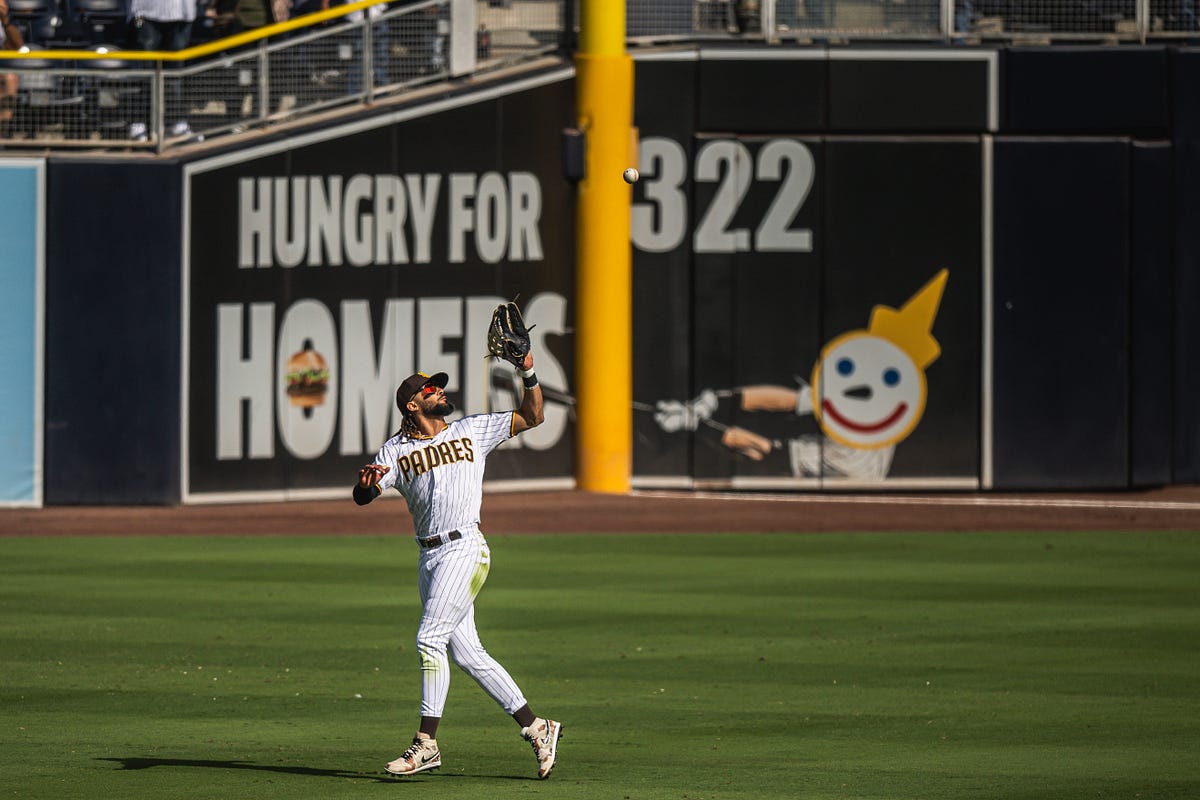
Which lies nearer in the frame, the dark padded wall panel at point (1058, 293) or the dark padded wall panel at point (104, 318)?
the dark padded wall panel at point (104, 318)

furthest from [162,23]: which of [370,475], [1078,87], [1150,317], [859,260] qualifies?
[370,475]

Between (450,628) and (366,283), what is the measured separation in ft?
39.0

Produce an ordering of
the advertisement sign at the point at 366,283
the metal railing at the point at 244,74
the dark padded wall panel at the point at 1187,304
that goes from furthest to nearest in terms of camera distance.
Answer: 1. the dark padded wall panel at the point at 1187,304
2. the advertisement sign at the point at 366,283
3. the metal railing at the point at 244,74

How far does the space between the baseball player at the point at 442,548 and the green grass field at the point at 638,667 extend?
0.33m

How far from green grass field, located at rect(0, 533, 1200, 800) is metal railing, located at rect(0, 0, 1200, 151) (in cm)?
472

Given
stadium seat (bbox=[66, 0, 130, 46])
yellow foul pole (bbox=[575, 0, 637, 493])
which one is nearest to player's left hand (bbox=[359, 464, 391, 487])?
yellow foul pole (bbox=[575, 0, 637, 493])

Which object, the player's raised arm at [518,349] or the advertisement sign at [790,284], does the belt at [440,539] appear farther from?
the advertisement sign at [790,284]

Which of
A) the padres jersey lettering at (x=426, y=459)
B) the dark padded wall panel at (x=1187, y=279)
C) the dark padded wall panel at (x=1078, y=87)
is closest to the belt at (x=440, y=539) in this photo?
the padres jersey lettering at (x=426, y=459)

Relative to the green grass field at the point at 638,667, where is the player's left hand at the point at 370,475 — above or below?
above

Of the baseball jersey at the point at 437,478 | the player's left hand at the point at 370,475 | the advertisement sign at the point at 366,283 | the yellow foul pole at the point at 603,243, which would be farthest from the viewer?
the yellow foul pole at the point at 603,243

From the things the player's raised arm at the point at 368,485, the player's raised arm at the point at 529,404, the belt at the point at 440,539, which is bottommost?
the belt at the point at 440,539

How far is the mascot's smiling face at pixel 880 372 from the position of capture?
21.5 metres

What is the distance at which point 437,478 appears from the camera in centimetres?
909

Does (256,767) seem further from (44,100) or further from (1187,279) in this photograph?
(1187,279)
